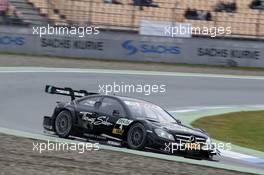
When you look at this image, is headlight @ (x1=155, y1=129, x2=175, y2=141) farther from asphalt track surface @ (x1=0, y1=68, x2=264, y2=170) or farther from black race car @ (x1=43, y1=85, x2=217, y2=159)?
asphalt track surface @ (x1=0, y1=68, x2=264, y2=170)

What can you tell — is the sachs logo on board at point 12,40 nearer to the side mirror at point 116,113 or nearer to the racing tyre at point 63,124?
the racing tyre at point 63,124

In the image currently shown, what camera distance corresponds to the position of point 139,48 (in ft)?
97.0

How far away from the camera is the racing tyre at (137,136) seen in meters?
10.7

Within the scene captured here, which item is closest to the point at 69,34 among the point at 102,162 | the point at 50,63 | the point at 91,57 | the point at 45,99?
the point at 91,57

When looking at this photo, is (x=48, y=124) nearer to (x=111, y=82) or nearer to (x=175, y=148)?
(x=175, y=148)

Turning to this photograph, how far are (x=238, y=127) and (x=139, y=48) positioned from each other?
13.9m

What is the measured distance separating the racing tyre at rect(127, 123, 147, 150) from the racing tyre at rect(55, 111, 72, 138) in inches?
61.4

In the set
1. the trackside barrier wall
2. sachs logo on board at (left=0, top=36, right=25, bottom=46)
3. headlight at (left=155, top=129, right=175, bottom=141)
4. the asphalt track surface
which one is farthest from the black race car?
sachs logo on board at (left=0, top=36, right=25, bottom=46)

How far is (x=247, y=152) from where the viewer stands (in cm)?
1215

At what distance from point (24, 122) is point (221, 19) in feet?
61.3

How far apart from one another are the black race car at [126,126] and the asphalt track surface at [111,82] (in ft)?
7.74

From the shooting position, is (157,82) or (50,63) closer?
(157,82)

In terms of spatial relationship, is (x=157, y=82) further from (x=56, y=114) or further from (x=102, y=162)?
(x=102, y=162)

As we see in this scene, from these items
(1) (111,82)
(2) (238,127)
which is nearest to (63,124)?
(2) (238,127)
